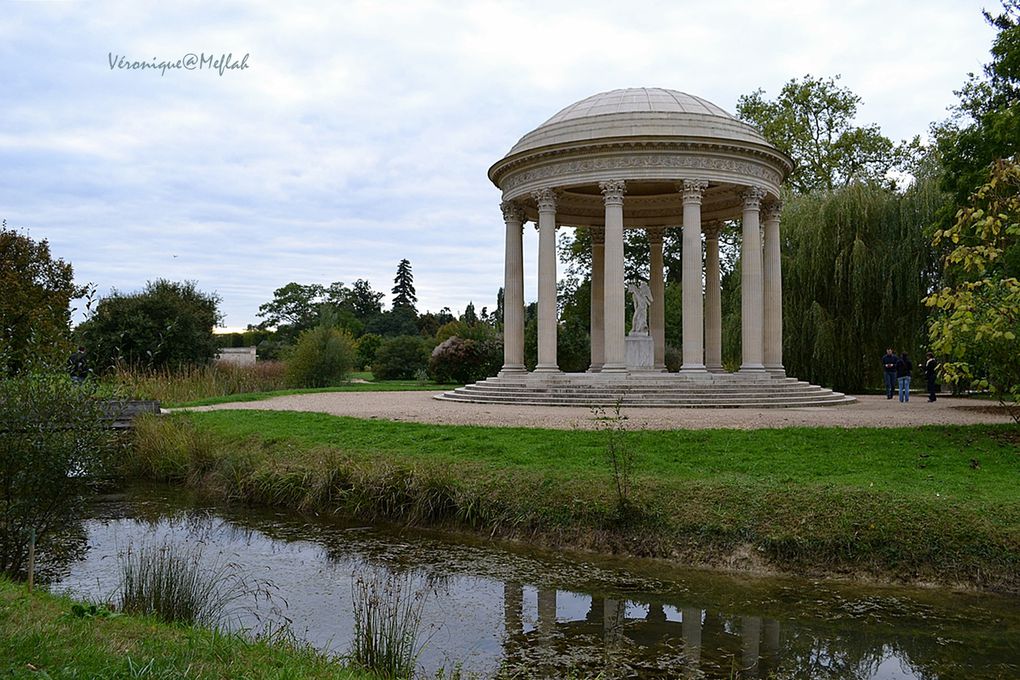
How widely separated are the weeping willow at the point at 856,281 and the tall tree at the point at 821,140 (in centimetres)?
968

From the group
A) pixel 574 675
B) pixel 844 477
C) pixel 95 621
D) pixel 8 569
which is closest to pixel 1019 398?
pixel 844 477

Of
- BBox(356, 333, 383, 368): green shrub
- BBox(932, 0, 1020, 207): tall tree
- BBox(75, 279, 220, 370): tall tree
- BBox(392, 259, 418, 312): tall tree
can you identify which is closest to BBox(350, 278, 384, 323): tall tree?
BBox(392, 259, 418, 312): tall tree

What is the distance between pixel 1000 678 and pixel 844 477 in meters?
5.47

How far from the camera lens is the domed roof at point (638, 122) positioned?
2673 cm

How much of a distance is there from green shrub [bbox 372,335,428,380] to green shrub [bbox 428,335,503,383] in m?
Result: 8.62

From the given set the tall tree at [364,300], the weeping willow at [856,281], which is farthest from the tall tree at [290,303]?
the weeping willow at [856,281]

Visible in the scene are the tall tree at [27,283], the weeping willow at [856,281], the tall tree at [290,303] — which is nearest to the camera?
the tall tree at [27,283]

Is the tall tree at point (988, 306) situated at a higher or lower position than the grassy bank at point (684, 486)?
higher

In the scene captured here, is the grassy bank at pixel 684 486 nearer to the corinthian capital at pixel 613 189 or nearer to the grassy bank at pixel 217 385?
the grassy bank at pixel 217 385

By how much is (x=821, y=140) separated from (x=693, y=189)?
73.5 feet

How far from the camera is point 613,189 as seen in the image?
27016mm

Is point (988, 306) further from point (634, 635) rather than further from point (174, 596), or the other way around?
point (174, 596)

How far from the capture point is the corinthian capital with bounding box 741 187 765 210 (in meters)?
28.0

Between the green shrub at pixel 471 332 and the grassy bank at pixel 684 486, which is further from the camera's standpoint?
the green shrub at pixel 471 332
